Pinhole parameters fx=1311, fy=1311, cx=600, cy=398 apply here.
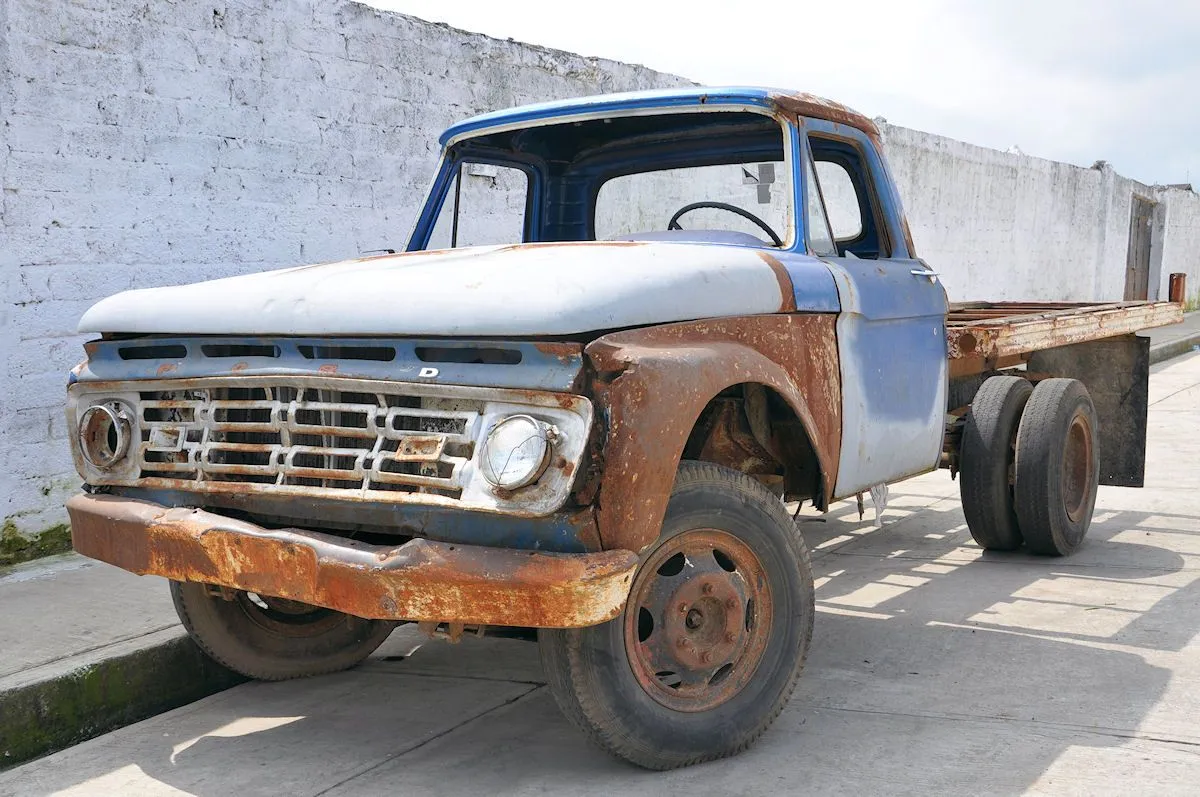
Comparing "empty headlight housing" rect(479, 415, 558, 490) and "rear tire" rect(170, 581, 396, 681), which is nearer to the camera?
"empty headlight housing" rect(479, 415, 558, 490)

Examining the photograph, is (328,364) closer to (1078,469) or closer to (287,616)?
(287,616)

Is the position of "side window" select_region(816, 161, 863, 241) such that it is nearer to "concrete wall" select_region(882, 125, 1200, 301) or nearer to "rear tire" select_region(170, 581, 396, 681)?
"rear tire" select_region(170, 581, 396, 681)

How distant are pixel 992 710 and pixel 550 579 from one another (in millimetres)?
1634

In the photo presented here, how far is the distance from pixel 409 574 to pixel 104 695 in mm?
1783

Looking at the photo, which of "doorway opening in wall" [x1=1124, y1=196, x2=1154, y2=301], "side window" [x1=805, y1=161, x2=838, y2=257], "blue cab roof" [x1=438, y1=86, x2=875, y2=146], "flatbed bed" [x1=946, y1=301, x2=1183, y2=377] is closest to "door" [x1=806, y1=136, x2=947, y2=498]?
"side window" [x1=805, y1=161, x2=838, y2=257]

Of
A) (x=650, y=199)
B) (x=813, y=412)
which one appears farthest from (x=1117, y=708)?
(x=650, y=199)

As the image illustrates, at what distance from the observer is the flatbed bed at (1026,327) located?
17.0 ft

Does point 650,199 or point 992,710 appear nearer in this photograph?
point 992,710

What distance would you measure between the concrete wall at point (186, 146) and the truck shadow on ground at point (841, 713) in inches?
81.6

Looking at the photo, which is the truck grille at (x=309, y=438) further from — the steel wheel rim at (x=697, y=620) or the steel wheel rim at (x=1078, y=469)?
the steel wheel rim at (x=1078, y=469)

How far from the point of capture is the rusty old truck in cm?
293

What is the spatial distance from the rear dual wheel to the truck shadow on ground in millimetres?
361

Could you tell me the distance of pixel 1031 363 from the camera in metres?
6.52

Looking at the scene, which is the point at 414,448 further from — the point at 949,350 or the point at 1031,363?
the point at 1031,363
